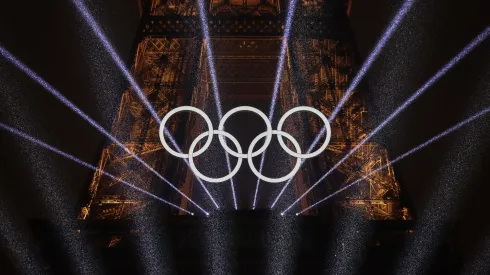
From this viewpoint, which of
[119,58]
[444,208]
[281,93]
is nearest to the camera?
[444,208]

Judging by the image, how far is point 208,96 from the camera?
16.1 meters

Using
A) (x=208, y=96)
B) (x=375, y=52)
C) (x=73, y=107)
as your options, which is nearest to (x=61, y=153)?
(x=73, y=107)

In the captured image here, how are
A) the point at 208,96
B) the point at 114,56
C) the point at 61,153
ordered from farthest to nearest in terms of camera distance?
the point at 208,96
the point at 114,56
the point at 61,153

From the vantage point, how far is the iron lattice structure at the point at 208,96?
9.90m

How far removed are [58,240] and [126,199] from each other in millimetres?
1691

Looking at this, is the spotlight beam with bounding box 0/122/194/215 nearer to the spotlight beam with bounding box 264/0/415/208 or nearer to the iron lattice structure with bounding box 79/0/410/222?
the iron lattice structure with bounding box 79/0/410/222

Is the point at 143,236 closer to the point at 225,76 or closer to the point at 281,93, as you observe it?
the point at 281,93

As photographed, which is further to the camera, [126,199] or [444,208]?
[444,208]

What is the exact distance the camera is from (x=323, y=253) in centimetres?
850

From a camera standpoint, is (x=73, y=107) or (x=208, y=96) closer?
(x=73, y=107)

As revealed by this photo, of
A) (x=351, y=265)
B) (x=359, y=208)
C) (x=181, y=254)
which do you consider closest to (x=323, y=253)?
(x=351, y=265)

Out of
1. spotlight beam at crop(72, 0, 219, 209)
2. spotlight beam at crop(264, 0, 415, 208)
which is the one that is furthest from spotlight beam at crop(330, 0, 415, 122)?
spotlight beam at crop(72, 0, 219, 209)

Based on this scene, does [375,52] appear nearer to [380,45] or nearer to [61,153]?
[380,45]

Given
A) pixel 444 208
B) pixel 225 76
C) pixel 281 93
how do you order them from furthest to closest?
pixel 225 76 < pixel 281 93 < pixel 444 208
